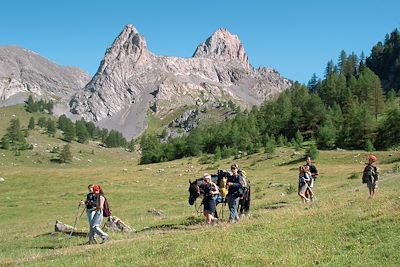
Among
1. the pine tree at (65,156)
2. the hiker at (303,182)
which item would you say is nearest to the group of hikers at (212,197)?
the hiker at (303,182)

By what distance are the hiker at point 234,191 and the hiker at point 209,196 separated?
2.51 ft

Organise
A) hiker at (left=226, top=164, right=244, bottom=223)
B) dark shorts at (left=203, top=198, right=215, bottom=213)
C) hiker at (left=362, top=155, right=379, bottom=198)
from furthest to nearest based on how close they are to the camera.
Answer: hiker at (left=362, top=155, right=379, bottom=198), dark shorts at (left=203, top=198, right=215, bottom=213), hiker at (left=226, top=164, right=244, bottom=223)

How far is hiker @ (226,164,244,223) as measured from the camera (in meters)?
23.6

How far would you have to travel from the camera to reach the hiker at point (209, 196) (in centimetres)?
2334

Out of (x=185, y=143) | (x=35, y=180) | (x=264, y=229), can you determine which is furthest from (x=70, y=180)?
(x=264, y=229)

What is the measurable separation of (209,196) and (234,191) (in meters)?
1.31

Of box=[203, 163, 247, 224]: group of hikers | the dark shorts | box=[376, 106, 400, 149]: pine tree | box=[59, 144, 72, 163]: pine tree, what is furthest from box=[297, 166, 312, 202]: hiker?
box=[59, 144, 72, 163]: pine tree

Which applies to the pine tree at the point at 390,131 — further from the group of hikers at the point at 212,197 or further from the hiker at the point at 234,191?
the hiker at the point at 234,191

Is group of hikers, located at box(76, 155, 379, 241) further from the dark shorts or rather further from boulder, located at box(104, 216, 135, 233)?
boulder, located at box(104, 216, 135, 233)

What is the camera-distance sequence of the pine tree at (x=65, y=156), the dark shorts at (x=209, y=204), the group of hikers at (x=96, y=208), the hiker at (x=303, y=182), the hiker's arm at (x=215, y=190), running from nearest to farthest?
the group of hikers at (x=96, y=208) < the hiker's arm at (x=215, y=190) < the dark shorts at (x=209, y=204) < the hiker at (x=303, y=182) < the pine tree at (x=65, y=156)

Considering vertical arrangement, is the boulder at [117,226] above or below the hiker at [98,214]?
below

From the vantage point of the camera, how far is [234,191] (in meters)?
23.6

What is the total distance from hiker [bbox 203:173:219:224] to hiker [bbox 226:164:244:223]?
0.76 m

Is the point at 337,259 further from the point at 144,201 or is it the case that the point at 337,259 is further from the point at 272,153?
the point at 272,153
